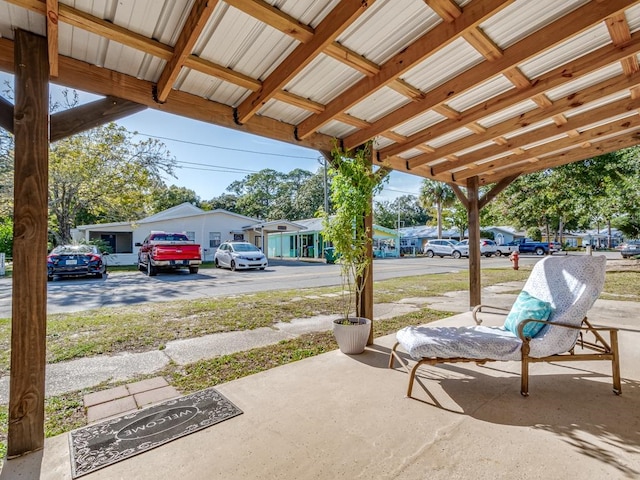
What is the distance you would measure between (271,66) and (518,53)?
73.1 inches

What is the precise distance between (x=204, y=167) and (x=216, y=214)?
4.78 meters

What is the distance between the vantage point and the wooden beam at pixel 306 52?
201cm

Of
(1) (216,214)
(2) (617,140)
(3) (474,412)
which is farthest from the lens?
(1) (216,214)

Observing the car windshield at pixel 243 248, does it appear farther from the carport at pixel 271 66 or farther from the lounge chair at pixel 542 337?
the lounge chair at pixel 542 337

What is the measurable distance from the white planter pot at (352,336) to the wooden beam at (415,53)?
2.26m

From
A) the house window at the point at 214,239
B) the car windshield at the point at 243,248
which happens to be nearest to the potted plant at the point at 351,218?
the car windshield at the point at 243,248

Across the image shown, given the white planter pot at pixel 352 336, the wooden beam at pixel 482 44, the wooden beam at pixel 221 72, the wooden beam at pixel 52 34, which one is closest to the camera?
the wooden beam at pixel 52 34

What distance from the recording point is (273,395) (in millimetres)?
2900

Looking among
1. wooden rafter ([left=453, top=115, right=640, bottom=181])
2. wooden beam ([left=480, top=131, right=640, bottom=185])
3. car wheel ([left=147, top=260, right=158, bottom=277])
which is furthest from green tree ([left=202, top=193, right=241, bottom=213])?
wooden beam ([left=480, top=131, right=640, bottom=185])

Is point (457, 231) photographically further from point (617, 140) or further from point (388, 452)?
point (388, 452)

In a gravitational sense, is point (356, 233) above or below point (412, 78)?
below

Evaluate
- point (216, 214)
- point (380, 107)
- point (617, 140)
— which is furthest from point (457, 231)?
point (380, 107)

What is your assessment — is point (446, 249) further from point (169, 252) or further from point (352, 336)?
point (352, 336)

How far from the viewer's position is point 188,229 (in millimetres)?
19984
